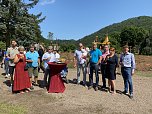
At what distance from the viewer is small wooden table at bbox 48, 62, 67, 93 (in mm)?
11445

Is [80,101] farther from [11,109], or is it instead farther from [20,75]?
[20,75]

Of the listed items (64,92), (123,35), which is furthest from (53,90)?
(123,35)

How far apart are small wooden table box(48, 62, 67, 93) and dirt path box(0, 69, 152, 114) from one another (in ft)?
0.82

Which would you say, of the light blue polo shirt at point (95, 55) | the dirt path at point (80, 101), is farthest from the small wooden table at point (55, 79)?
the light blue polo shirt at point (95, 55)

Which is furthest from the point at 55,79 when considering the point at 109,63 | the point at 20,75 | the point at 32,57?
the point at 109,63

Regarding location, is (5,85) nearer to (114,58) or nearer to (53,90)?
(53,90)

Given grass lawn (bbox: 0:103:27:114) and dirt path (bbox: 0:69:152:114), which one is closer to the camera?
grass lawn (bbox: 0:103:27:114)

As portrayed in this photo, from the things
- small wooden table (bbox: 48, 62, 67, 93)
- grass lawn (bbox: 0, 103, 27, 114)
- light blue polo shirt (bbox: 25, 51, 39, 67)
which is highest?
light blue polo shirt (bbox: 25, 51, 39, 67)

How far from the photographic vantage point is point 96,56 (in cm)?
1215

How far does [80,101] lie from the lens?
33.3 feet

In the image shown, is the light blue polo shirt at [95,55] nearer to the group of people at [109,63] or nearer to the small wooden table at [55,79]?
the group of people at [109,63]

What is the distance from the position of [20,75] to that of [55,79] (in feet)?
4.17

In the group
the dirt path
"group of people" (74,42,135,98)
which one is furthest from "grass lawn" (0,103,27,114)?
"group of people" (74,42,135,98)

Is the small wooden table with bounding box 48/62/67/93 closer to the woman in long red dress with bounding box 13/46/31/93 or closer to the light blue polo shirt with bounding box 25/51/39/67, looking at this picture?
the woman in long red dress with bounding box 13/46/31/93
